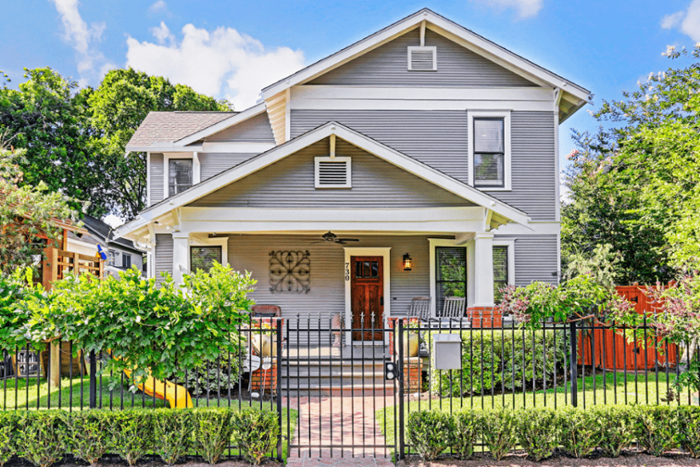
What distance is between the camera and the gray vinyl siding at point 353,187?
10.0 meters

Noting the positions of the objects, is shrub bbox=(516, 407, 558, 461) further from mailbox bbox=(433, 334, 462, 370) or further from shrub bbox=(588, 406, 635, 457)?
mailbox bbox=(433, 334, 462, 370)

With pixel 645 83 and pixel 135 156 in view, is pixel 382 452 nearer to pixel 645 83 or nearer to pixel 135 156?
pixel 645 83

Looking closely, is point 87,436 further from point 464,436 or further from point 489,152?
point 489,152

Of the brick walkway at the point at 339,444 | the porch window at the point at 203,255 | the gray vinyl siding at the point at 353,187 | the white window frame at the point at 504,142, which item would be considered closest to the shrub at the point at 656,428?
the brick walkway at the point at 339,444

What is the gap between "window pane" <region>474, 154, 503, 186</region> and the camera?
43.3 feet

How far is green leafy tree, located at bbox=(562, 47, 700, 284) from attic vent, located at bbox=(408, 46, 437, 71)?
5.58m

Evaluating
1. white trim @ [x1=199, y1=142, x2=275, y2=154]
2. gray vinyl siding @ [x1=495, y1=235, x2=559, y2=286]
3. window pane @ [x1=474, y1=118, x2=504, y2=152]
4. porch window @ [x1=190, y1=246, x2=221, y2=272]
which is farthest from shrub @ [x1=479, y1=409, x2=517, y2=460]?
white trim @ [x1=199, y1=142, x2=275, y2=154]

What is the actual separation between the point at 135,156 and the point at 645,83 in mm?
27620

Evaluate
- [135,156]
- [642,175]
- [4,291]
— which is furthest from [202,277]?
[135,156]

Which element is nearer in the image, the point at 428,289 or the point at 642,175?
the point at 428,289

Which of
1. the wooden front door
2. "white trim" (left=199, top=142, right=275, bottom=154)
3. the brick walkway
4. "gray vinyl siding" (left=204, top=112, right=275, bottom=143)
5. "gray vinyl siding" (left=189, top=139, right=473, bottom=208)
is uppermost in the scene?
"gray vinyl siding" (left=204, top=112, right=275, bottom=143)

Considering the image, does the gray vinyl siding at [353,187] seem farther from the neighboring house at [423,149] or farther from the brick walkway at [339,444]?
the brick walkway at [339,444]

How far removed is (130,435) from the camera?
576 cm

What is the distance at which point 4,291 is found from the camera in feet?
20.0
